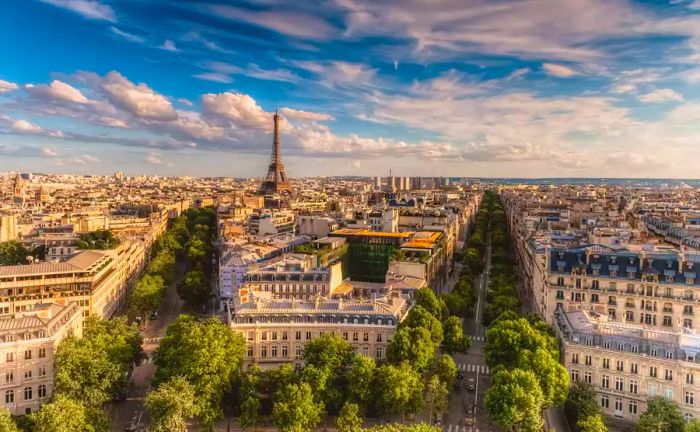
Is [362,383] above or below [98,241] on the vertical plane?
below

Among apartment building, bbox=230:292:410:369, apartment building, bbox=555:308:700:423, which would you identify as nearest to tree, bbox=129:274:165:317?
apartment building, bbox=230:292:410:369

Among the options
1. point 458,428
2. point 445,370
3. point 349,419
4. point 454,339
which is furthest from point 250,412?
point 454,339

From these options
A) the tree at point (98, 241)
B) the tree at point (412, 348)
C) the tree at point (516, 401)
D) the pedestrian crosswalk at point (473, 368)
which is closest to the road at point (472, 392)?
the pedestrian crosswalk at point (473, 368)

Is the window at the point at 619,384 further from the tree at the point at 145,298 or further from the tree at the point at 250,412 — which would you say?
the tree at the point at 145,298

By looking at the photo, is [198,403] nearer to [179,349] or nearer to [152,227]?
[179,349]

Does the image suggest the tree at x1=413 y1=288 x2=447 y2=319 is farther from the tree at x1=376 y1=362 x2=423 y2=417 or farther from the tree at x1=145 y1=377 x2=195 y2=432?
the tree at x1=145 y1=377 x2=195 y2=432

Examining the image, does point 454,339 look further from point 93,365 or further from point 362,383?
point 93,365
